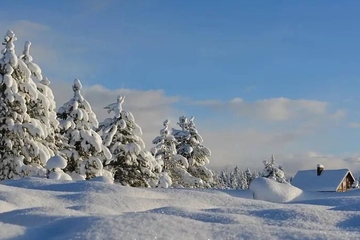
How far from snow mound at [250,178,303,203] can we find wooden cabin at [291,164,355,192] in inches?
1346

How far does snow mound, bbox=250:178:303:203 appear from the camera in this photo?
10320 millimetres

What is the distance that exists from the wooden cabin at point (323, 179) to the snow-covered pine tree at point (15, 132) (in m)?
28.7

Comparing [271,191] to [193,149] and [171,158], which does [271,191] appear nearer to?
[171,158]

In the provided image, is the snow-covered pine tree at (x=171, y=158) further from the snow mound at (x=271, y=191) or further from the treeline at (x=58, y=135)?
the snow mound at (x=271, y=191)

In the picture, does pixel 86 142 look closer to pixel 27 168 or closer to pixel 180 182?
pixel 27 168

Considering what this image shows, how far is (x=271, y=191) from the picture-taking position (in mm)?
10328

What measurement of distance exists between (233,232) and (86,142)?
68.7 feet

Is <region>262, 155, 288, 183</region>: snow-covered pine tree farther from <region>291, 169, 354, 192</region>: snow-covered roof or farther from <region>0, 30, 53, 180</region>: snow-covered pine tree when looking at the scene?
<region>0, 30, 53, 180</region>: snow-covered pine tree

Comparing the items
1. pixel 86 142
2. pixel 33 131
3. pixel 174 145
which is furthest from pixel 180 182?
pixel 33 131

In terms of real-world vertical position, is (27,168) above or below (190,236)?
above

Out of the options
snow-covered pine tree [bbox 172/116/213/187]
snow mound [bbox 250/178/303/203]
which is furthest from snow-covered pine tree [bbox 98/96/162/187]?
snow mound [bbox 250/178/303/203]

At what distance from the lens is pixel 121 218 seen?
3.68 meters

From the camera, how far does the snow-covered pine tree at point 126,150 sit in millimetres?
26312

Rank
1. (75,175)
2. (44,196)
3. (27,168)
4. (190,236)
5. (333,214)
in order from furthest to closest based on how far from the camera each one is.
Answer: (75,175), (27,168), (44,196), (333,214), (190,236)
